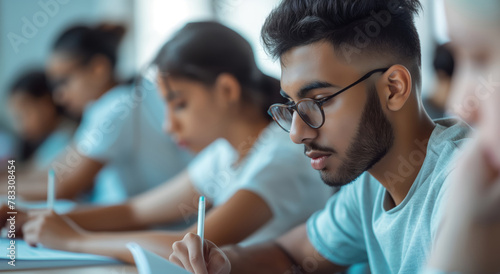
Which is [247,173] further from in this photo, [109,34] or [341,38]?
[109,34]

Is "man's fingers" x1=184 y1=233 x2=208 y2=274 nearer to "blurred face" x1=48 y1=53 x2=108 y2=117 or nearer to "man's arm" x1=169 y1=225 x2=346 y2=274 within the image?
"man's arm" x1=169 y1=225 x2=346 y2=274

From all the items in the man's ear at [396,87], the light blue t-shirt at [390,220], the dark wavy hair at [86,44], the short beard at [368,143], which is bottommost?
the light blue t-shirt at [390,220]

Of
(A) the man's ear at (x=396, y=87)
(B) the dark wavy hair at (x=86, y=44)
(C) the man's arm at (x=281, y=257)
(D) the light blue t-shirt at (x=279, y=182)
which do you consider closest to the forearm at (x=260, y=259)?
(C) the man's arm at (x=281, y=257)

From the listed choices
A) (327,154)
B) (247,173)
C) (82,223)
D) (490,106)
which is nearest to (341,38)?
(327,154)

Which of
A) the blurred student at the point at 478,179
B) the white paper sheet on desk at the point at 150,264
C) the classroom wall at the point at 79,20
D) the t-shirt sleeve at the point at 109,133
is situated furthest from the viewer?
the classroom wall at the point at 79,20

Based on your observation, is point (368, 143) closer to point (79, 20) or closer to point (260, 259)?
point (260, 259)

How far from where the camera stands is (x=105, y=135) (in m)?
1.84

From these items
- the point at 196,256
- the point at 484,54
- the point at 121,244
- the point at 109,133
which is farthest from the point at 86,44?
the point at 484,54

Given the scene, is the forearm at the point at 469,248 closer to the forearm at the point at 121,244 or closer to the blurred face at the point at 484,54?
the blurred face at the point at 484,54

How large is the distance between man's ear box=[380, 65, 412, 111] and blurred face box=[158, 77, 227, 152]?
0.63 m

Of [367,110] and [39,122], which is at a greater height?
[39,122]

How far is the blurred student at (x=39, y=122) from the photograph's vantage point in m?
2.28

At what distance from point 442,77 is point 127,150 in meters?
1.09

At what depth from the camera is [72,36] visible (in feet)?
6.61
